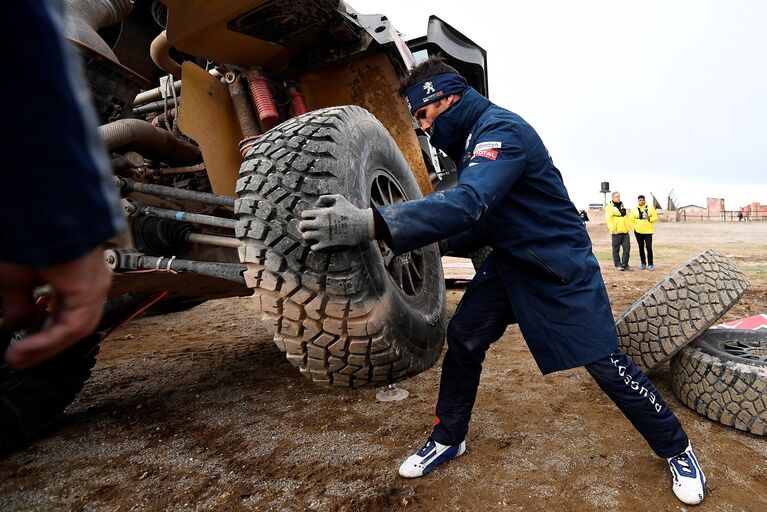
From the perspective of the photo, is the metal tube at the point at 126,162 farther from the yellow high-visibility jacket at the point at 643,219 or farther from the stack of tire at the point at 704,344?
the yellow high-visibility jacket at the point at 643,219

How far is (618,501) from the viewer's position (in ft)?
5.93

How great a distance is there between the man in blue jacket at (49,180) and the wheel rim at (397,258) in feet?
5.22

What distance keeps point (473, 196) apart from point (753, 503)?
147 cm

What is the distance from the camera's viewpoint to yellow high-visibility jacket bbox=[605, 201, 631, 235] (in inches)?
375

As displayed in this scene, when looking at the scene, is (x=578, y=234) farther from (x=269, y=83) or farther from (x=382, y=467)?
(x=269, y=83)

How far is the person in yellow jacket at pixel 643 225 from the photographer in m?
9.48

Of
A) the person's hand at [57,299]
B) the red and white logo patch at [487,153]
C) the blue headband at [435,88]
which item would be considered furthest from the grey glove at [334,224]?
the person's hand at [57,299]

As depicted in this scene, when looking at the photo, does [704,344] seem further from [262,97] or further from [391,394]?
[262,97]

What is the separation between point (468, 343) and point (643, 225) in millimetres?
8695

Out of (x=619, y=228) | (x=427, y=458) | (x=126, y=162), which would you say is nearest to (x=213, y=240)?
(x=126, y=162)

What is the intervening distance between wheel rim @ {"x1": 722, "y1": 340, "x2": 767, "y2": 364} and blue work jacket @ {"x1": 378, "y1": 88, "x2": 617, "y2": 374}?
118cm

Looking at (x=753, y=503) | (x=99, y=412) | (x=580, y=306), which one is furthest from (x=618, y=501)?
(x=99, y=412)

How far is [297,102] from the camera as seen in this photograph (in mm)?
3029

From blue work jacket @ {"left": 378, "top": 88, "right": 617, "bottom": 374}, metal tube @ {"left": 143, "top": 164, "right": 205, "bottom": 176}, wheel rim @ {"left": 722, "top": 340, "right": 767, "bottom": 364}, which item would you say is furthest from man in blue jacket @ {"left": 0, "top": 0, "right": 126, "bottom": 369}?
wheel rim @ {"left": 722, "top": 340, "right": 767, "bottom": 364}
